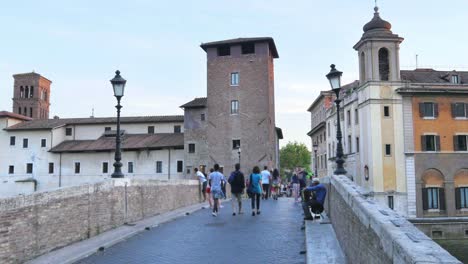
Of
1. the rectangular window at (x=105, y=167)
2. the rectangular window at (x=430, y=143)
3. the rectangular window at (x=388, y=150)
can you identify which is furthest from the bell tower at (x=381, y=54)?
the rectangular window at (x=105, y=167)

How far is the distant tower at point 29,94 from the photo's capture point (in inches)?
3391

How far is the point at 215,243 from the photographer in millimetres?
10406

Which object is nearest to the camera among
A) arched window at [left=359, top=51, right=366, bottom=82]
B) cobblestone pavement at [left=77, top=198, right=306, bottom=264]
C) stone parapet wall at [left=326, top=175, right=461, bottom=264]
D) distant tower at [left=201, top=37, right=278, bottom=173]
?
stone parapet wall at [left=326, top=175, right=461, bottom=264]

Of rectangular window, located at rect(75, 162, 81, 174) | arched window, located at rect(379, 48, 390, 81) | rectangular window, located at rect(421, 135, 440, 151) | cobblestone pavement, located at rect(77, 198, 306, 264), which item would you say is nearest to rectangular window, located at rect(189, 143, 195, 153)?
rectangular window, located at rect(75, 162, 81, 174)

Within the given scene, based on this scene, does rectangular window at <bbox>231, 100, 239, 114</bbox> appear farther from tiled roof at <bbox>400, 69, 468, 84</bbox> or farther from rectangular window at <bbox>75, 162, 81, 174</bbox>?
rectangular window at <bbox>75, 162, 81, 174</bbox>

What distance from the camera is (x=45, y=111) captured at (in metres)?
92.6

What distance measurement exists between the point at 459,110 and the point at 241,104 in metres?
21.5

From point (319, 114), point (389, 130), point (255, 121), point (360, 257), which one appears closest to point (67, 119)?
point (255, 121)

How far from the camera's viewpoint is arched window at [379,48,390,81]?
42.9 metres

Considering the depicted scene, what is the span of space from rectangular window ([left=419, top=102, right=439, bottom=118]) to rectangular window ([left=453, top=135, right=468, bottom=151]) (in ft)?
9.35

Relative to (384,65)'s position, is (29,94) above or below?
above

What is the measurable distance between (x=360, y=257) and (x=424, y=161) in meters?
38.8

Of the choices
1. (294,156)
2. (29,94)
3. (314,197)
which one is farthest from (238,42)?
(294,156)

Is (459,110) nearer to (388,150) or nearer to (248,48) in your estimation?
(388,150)
